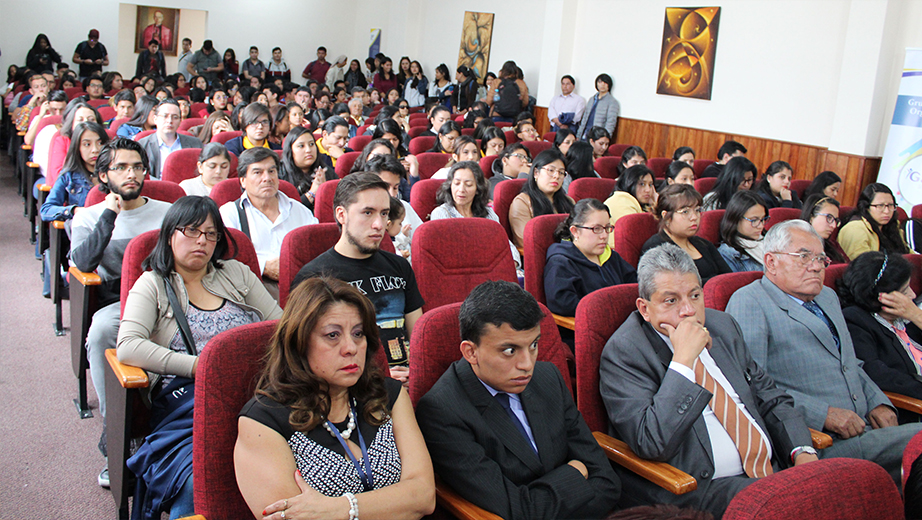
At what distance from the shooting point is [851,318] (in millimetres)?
2674

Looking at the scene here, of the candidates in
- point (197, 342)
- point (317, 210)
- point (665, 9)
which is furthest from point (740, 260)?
point (665, 9)

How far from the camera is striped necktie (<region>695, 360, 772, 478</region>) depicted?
75.6 inches

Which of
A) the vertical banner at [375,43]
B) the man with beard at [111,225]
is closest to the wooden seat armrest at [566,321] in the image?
the man with beard at [111,225]

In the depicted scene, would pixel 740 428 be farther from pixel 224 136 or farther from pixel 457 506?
pixel 224 136

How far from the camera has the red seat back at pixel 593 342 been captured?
2.02 meters

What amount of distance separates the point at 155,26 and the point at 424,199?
1181 cm

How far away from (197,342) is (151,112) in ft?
13.4

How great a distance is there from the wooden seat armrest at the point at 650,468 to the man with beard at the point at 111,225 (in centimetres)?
173

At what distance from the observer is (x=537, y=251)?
3.07 m

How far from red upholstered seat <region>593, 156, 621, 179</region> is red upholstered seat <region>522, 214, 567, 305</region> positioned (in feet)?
10.8

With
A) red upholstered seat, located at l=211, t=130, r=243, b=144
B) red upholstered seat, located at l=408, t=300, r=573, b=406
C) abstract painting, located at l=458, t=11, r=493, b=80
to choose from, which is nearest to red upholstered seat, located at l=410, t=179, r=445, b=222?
red upholstered seat, located at l=211, t=130, r=243, b=144

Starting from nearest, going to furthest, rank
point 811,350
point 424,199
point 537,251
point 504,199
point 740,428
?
point 740,428, point 811,350, point 537,251, point 424,199, point 504,199

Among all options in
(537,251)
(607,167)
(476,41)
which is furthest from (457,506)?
(476,41)

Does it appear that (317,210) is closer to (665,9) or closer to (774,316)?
(774,316)
